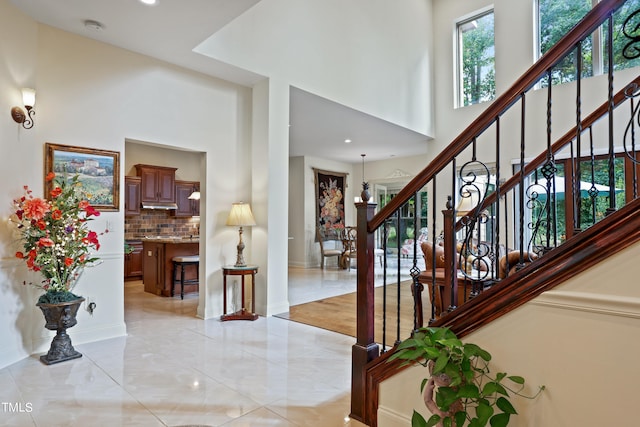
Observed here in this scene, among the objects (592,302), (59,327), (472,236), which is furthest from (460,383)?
(59,327)

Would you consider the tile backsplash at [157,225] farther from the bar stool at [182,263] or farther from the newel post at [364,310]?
the newel post at [364,310]

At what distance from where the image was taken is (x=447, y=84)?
756cm

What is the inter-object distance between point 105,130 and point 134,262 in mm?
4079

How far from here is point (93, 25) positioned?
329 cm

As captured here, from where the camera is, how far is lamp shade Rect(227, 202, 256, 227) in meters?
4.30

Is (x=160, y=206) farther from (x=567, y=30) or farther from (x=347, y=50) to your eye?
(x=567, y=30)

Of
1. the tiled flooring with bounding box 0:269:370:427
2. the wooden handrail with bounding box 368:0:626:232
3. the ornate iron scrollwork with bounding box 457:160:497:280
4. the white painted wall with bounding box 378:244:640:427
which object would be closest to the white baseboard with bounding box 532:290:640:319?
the white painted wall with bounding box 378:244:640:427

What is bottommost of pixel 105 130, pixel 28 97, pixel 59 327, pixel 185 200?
pixel 59 327

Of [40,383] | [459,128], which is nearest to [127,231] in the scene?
[40,383]

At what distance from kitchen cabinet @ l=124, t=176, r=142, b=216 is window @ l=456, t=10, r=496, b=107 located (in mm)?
6522

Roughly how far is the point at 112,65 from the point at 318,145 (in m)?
4.82

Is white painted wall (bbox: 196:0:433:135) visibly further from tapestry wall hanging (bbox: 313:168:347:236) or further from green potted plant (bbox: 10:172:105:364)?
tapestry wall hanging (bbox: 313:168:347:236)

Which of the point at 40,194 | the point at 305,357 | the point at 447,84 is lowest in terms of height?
the point at 305,357

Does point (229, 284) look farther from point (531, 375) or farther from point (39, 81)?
point (531, 375)
